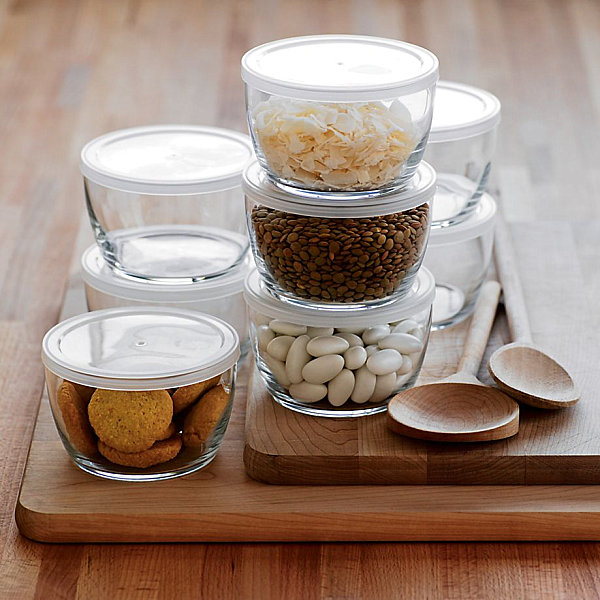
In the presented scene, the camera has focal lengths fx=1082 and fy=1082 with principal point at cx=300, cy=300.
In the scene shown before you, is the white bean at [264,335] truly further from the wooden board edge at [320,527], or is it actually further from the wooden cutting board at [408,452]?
the wooden board edge at [320,527]

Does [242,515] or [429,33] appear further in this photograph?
[429,33]

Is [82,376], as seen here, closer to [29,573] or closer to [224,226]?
[29,573]

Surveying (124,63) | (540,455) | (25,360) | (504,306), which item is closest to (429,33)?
(124,63)

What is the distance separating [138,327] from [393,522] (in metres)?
0.27

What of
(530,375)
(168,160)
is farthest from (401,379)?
(168,160)

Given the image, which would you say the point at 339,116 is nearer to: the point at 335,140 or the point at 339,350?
the point at 335,140

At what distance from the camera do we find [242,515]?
2.73 ft

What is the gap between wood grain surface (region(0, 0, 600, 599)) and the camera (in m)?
0.80

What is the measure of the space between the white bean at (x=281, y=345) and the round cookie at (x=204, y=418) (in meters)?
0.07

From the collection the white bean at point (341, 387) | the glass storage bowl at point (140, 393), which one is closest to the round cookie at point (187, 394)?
the glass storage bowl at point (140, 393)

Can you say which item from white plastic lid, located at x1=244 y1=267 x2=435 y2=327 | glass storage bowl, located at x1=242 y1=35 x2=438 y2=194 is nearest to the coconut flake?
glass storage bowl, located at x1=242 y1=35 x2=438 y2=194

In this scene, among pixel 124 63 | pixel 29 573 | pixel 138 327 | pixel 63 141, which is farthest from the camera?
pixel 124 63

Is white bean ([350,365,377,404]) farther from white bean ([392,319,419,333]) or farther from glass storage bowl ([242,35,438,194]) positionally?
glass storage bowl ([242,35,438,194])

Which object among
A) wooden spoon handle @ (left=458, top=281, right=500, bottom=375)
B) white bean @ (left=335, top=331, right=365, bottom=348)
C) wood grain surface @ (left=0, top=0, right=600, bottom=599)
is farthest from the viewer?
wooden spoon handle @ (left=458, top=281, right=500, bottom=375)
